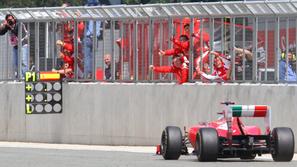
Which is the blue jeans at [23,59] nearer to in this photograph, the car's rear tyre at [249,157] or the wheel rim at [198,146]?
the car's rear tyre at [249,157]

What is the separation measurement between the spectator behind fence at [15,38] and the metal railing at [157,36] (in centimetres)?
8

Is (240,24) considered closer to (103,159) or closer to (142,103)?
(142,103)

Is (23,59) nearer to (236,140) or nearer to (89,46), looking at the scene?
(89,46)

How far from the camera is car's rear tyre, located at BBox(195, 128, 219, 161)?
1725 centimetres

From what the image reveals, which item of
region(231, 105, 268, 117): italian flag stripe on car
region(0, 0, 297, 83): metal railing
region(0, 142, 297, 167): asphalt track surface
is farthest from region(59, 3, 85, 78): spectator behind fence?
region(231, 105, 268, 117): italian flag stripe on car

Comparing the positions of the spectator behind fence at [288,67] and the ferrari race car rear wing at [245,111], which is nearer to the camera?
the ferrari race car rear wing at [245,111]

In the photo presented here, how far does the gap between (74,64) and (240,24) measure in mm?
4400

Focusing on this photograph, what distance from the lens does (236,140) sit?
1772cm

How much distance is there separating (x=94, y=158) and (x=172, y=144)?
1574mm

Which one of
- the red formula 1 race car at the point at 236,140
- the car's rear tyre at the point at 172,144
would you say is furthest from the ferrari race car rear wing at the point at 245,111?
the car's rear tyre at the point at 172,144

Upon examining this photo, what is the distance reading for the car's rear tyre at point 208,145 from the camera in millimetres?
17250

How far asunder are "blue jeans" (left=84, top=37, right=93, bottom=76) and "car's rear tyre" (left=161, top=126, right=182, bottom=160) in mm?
7074

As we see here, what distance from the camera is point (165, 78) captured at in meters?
24.1

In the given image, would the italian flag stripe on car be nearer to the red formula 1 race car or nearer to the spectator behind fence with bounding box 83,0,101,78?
the red formula 1 race car
